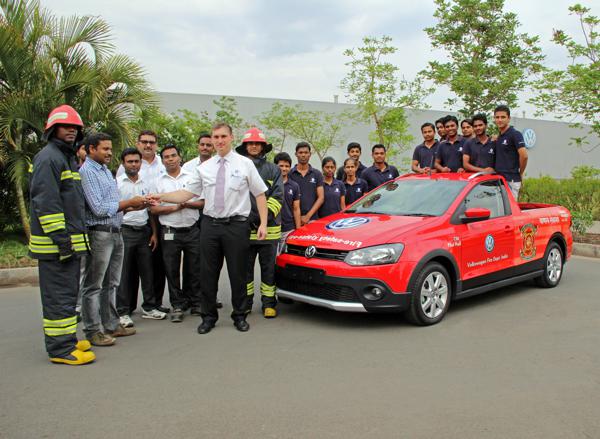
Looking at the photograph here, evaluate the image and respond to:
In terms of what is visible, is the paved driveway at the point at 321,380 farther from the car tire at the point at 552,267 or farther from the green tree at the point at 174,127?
the green tree at the point at 174,127

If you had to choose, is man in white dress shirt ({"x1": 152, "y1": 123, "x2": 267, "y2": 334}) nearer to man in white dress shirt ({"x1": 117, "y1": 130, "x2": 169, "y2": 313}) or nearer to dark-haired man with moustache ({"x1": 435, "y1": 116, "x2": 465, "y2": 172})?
man in white dress shirt ({"x1": 117, "y1": 130, "x2": 169, "y2": 313})

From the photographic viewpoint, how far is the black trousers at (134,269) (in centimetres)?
575

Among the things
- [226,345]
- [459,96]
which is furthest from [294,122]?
[226,345]

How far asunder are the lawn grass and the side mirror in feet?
18.5

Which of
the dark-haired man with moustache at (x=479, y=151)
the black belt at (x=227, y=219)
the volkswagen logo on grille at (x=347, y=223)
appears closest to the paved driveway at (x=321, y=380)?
the volkswagen logo on grille at (x=347, y=223)

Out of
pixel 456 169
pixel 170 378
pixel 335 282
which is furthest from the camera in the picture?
pixel 456 169

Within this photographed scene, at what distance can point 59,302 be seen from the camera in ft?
14.2

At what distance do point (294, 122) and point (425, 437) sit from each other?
18.4 metres

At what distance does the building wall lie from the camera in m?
23.0

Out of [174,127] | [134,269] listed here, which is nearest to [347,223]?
[134,269]

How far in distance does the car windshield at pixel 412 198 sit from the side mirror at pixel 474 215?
0.22 metres

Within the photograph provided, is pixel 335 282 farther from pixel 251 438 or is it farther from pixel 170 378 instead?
pixel 251 438

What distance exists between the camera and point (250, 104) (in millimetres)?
24094

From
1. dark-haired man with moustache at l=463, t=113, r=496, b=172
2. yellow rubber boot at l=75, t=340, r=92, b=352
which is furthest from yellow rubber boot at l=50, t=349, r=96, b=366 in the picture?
dark-haired man with moustache at l=463, t=113, r=496, b=172
